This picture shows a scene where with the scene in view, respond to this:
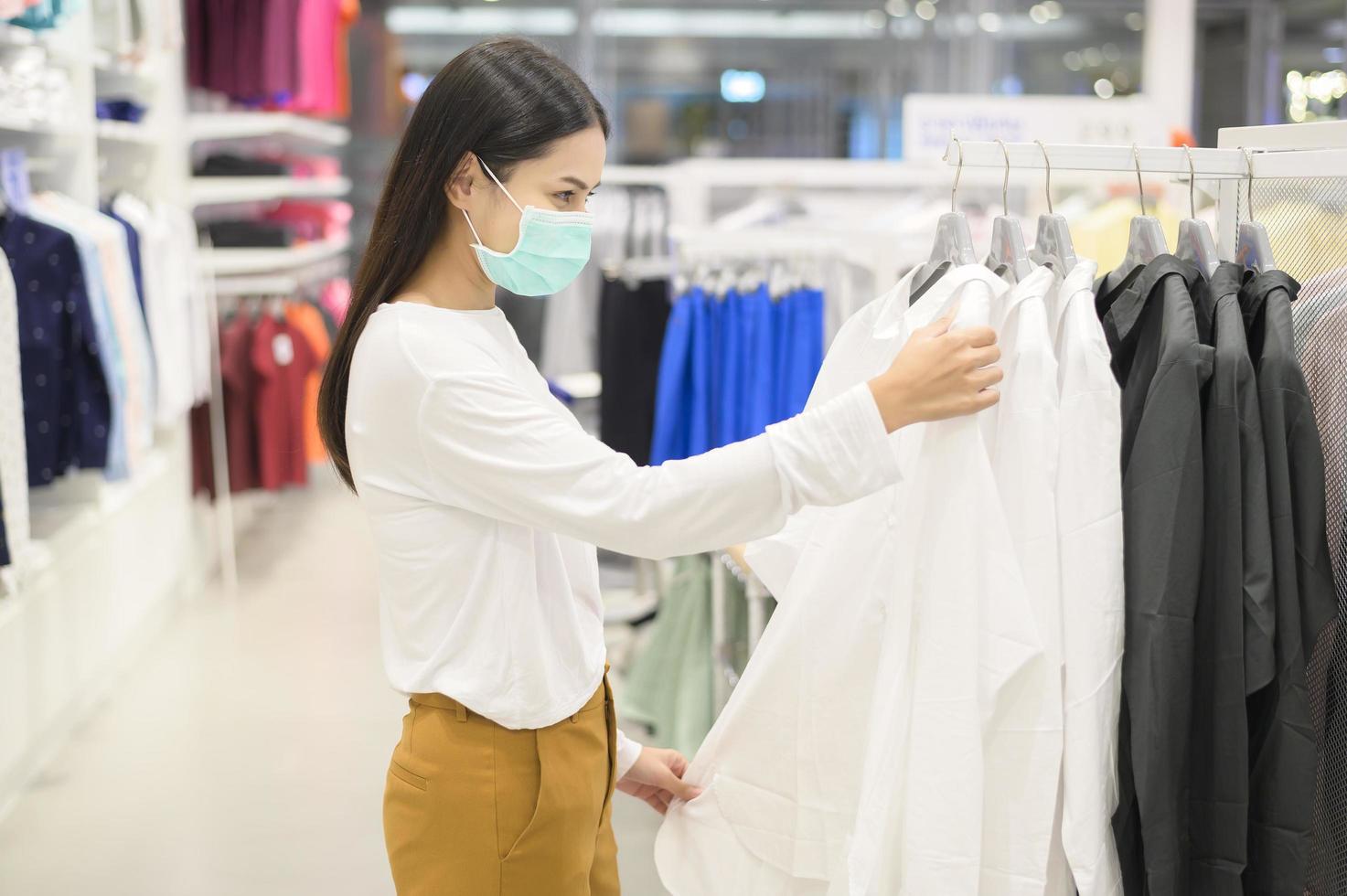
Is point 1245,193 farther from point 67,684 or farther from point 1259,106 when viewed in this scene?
point 1259,106

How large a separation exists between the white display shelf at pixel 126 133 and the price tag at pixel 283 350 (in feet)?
3.34

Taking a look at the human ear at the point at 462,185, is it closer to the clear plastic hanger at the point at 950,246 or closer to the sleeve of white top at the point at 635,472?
the sleeve of white top at the point at 635,472

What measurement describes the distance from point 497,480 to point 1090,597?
66 cm

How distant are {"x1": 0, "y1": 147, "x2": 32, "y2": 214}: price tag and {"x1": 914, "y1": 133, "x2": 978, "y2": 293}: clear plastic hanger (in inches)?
116

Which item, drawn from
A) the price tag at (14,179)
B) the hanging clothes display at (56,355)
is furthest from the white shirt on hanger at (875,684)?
the price tag at (14,179)

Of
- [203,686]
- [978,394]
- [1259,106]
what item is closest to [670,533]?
[978,394]

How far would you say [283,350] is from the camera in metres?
5.77

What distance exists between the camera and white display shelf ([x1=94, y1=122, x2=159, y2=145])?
178 inches

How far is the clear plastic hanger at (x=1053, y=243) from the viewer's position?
157 cm

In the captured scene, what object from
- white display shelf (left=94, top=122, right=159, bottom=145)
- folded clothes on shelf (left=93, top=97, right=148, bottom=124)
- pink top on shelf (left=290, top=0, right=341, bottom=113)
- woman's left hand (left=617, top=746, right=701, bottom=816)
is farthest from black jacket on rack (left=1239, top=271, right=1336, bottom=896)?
pink top on shelf (left=290, top=0, right=341, bottom=113)

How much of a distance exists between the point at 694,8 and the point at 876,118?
1774 mm

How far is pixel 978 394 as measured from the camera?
4.35 feet

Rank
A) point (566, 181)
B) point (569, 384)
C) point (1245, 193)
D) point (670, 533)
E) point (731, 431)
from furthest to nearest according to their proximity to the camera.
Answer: point (569, 384) < point (731, 431) < point (1245, 193) < point (566, 181) < point (670, 533)

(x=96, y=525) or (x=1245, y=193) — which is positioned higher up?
(x=1245, y=193)
